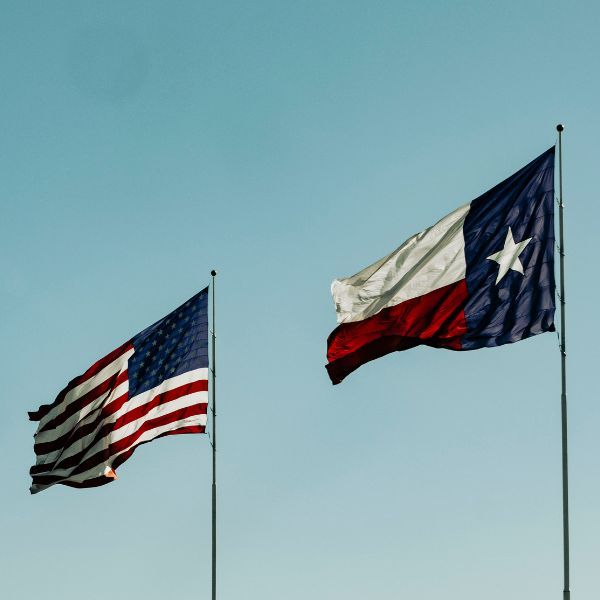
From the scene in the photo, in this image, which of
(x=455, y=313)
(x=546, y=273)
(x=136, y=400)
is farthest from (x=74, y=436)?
(x=546, y=273)

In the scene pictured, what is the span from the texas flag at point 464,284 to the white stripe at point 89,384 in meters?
7.68

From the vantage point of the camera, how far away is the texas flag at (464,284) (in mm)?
30297

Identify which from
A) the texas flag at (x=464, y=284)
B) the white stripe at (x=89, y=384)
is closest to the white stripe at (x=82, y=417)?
the white stripe at (x=89, y=384)

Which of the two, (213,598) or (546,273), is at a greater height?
(546,273)

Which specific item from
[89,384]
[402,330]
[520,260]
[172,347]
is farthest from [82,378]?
[520,260]

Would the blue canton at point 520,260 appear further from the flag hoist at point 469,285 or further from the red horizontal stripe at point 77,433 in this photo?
the red horizontal stripe at point 77,433

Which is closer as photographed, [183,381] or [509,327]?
[509,327]

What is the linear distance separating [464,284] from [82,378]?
515 inches

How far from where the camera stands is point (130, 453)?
3706 centimetres

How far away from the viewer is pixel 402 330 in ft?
107

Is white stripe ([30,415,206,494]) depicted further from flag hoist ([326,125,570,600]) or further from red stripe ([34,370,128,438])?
flag hoist ([326,125,570,600])

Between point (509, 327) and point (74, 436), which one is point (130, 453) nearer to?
point (74, 436)

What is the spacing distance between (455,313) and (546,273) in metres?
2.45

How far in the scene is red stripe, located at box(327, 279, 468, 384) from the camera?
31.5 meters
